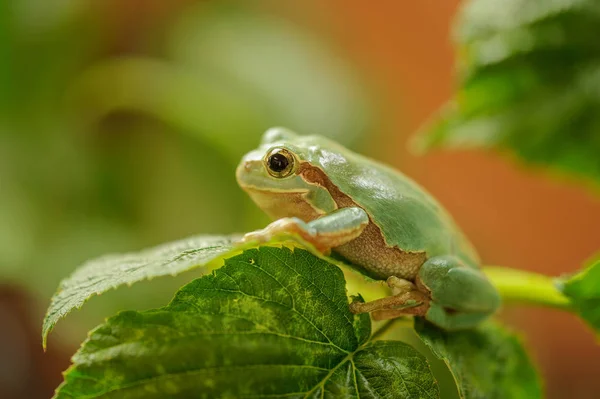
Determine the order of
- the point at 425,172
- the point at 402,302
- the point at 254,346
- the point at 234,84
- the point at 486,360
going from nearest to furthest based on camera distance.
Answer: the point at 254,346, the point at 402,302, the point at 486,360, the point at 234,84, the point at 425,172

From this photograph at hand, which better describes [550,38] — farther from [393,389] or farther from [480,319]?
[393,389]

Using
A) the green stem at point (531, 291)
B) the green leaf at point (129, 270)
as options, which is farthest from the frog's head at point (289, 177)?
the green stem at point (531, 291)

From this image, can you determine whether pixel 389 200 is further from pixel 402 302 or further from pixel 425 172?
pixel 425 172

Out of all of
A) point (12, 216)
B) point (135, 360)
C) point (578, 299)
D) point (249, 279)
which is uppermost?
point (12, 216)

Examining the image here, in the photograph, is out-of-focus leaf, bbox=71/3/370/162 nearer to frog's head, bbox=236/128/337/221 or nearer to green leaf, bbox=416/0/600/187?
green leaf, bbox=416/0/600/187

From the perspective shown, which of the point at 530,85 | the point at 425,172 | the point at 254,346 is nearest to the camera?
the point at 254,346

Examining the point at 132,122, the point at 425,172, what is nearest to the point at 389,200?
the point at 425,172

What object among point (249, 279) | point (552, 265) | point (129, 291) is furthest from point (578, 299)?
point (552, 265)
